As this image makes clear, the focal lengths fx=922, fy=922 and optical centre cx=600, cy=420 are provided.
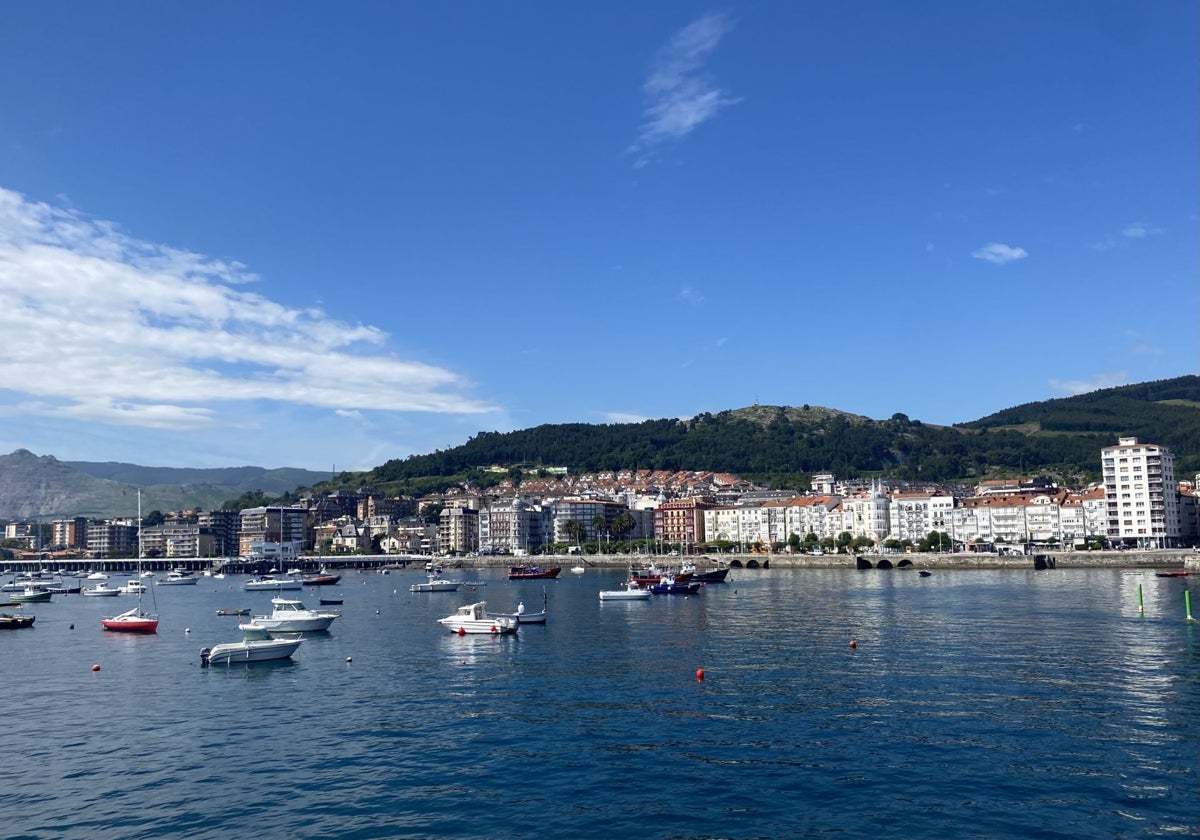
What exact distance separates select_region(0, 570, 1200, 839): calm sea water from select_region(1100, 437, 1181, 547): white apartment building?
86011 mm

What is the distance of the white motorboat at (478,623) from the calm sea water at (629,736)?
1.19 metres

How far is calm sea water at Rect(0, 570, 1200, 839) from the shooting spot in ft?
59.6

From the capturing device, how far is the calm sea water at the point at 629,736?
715 inches

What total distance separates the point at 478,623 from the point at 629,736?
78.8ft

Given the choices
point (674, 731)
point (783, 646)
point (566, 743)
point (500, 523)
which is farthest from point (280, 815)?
point (500, 523)

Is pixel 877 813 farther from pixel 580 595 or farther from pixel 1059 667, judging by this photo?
pixel 580 595

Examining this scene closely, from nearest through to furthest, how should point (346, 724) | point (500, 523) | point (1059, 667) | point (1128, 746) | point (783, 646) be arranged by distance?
point (1128, 746) → point (346, 724) → point (1059, 667) → point (783, 646) → point (500, 523)

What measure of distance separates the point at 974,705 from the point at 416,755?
628 inches

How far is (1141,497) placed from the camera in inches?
4845

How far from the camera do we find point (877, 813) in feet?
58.7

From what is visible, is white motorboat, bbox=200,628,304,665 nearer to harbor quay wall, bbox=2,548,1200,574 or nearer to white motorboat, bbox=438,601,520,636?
white motorboat, bbox=438,601,520,636

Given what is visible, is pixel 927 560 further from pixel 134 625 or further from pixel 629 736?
pixel 629 736

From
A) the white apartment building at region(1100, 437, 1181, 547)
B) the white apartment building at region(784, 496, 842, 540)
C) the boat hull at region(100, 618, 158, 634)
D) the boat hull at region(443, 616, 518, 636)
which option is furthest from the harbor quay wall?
the boat hull at region(100, 618, 158, 634)

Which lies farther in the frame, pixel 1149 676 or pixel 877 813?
pixel 1149 676
